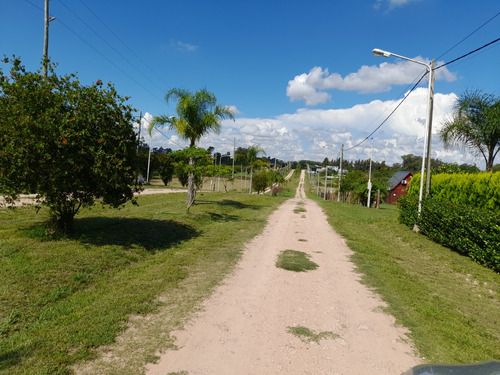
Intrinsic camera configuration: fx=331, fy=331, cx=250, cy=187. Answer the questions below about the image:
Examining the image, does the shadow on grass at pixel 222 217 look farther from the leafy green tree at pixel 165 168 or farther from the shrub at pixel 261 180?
the leafy green tree at pixel 165 168

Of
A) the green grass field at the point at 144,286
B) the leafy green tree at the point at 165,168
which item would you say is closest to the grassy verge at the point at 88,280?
the green grass field at the point at 144,286

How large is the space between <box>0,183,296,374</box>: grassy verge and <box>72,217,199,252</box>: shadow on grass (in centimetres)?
3

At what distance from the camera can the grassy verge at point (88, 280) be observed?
142 inches

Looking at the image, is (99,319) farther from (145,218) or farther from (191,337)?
(145,218)

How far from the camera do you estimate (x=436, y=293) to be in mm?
6094

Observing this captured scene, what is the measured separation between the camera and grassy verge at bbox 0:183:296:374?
360cm

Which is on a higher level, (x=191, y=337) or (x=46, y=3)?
(x=46, y=3)

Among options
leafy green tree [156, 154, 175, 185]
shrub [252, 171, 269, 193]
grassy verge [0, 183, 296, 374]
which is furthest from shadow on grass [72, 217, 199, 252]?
leafy green tree [156, 154, 175, 185]

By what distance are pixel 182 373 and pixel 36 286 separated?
322 centimetres

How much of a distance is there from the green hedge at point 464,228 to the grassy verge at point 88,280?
6.01 m

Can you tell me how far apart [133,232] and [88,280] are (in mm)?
3519

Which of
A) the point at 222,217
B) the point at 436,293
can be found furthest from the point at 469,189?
the point at 222,217

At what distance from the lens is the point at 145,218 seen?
38.1 ft

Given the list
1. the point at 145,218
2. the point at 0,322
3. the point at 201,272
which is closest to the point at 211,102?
the point at 145,218
